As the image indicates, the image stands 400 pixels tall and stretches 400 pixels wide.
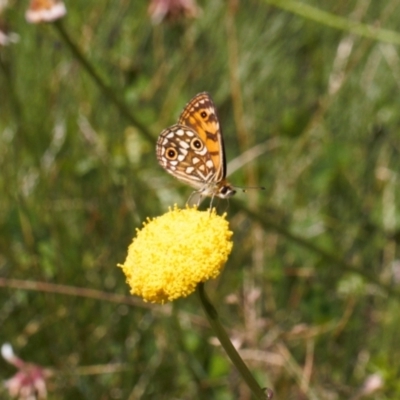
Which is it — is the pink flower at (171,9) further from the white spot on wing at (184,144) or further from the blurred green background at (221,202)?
the white spot on wing at (184,144)

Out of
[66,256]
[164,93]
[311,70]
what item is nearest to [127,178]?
[66,256]

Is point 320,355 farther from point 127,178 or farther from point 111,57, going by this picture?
point 111,57

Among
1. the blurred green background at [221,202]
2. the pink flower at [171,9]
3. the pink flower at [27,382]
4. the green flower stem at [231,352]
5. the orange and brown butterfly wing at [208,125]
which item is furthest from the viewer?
the pink flower at [171,9]

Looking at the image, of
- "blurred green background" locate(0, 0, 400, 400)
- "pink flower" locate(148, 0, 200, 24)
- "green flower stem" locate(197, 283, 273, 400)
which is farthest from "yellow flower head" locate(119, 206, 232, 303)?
"pink flower" locate(148, 0, 200, 24)

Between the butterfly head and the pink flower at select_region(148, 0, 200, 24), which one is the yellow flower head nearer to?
the butterfly head

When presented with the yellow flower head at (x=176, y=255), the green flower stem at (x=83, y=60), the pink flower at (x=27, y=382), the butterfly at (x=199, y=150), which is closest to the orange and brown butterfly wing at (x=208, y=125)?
the butterfly at (x=199, y=150)
